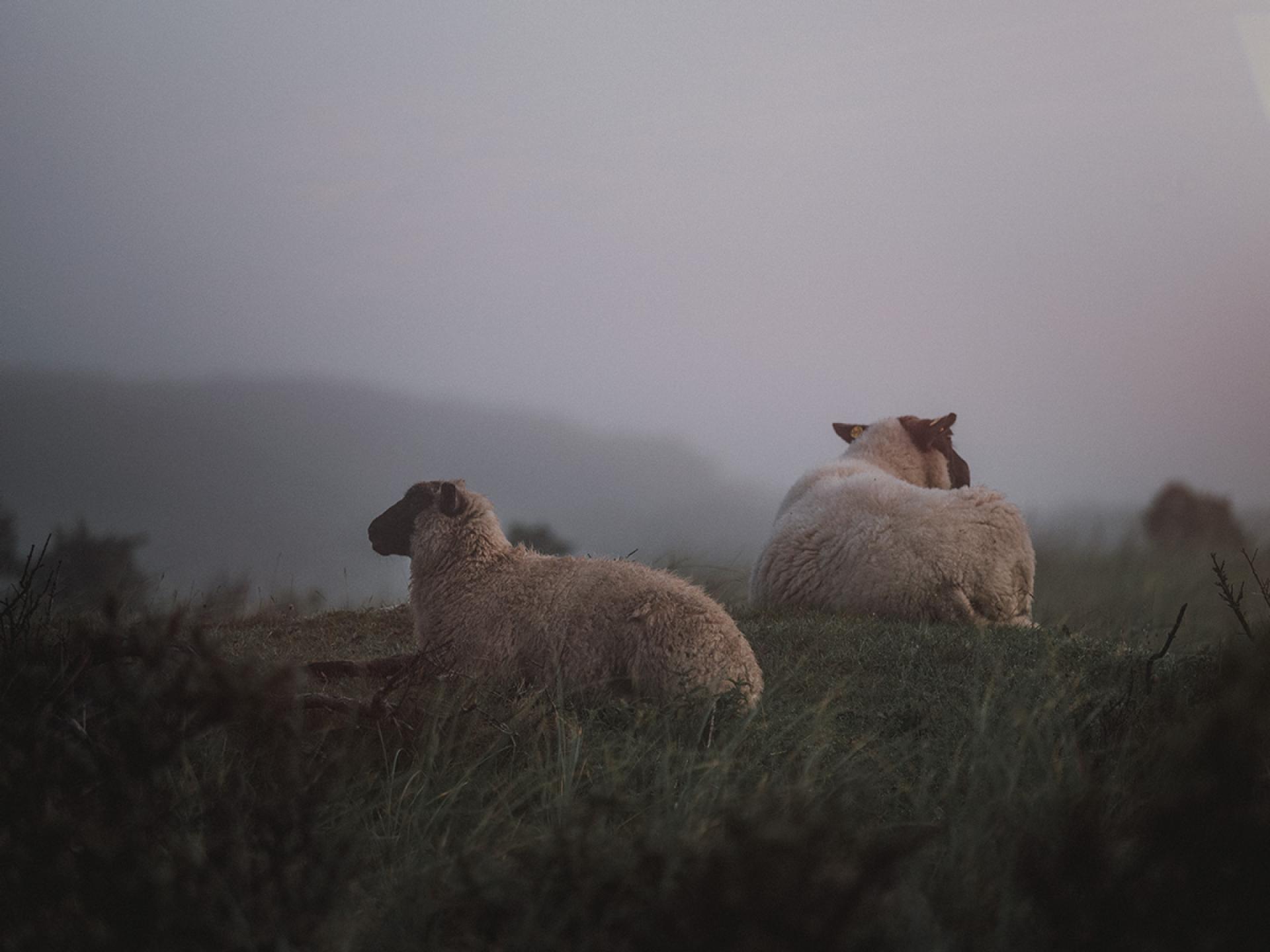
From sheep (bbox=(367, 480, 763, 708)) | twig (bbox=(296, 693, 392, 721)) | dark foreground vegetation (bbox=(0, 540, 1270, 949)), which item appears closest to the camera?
dark foreground vegetation (bbox=(0, 540, 1270, 949))

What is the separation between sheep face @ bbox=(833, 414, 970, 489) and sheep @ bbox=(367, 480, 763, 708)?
18.6ft

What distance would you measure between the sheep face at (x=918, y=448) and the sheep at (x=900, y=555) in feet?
3.99

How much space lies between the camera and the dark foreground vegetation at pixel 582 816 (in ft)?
7.52

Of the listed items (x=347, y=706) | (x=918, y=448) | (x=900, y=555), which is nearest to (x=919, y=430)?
(x=918, y=448)

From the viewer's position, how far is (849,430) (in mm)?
11430

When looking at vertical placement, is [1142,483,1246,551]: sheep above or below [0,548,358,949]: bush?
below

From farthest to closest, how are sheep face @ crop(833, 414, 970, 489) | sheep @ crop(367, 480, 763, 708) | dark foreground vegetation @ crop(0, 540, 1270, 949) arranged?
sheep face @ crop(833, 414, 970, 489), sheep @ crop(367, 480, 763, 708), dark foreground vegetation @ crop(0, 540, 1270, 949)

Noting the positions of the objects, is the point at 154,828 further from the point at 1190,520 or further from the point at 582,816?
the point at 1190,520

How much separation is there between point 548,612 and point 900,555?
3.87 m

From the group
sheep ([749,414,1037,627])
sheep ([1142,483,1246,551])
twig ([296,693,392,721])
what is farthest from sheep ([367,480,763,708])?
sheep ([1142,483,1246,551])

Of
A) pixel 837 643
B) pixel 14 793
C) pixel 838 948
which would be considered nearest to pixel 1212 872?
pixel 838 948

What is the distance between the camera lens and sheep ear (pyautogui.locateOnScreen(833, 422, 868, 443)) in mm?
11352

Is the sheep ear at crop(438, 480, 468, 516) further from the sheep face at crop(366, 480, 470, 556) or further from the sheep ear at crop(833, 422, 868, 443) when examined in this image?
the sheep ear at crop(833, 422, 868, 443)

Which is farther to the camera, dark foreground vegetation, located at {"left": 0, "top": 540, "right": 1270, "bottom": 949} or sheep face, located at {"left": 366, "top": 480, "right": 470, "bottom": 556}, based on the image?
sheep face, located at {"left": 366, "top": 480, "right": 470, "bottom": 556}
